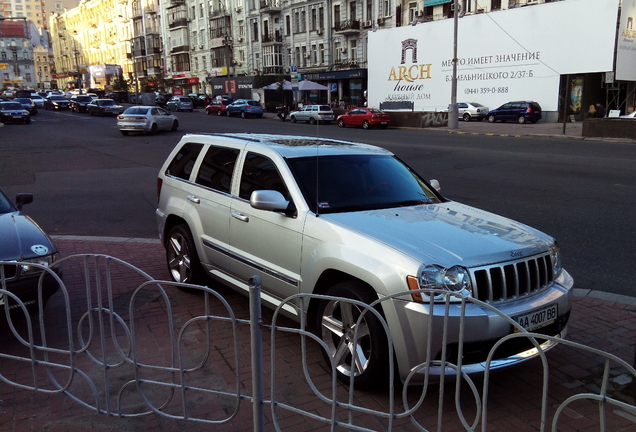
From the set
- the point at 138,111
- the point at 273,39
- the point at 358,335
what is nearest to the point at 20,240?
the point at 358,335

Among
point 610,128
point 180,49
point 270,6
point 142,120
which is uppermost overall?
point 270,6

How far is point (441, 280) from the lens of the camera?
11.8 feet

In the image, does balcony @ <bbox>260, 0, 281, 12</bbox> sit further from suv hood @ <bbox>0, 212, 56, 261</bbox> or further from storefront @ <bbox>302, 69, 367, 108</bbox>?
suv hood @ <bbox>0, 212, 56, 261</bbox>

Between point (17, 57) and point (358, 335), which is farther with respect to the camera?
point (17, 57)

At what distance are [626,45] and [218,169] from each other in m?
36.1

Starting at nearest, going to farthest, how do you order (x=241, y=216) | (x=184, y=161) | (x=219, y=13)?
(x=241, y=216) < (x=184, y=161) < (x=219, y=13)

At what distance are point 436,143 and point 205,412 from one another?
2134 cm

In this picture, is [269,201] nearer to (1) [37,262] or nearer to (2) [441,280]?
(2) [441,280]

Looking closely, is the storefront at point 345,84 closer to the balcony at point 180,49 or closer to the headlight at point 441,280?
the balcony at point 180,49

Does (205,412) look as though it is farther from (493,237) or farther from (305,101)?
(305,101)

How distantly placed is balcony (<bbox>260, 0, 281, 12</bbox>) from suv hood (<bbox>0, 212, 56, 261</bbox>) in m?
59.3

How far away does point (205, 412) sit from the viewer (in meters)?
3.70

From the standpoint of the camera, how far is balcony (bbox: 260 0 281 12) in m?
60.6

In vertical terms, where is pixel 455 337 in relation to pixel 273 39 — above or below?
below
